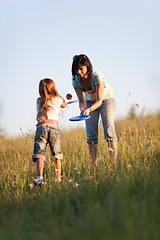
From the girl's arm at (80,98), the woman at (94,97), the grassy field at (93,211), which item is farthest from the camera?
the girl's arm at (80,98)

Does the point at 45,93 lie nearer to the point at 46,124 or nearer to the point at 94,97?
the point at 46,124

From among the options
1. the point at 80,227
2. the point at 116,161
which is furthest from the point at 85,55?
the point at 80,227

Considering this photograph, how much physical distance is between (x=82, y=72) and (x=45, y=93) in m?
0.61

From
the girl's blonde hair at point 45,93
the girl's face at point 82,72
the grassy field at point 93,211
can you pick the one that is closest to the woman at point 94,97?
the girl's face at point 82,72

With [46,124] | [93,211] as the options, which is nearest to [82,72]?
[46,124]

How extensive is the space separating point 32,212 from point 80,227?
2.76ft

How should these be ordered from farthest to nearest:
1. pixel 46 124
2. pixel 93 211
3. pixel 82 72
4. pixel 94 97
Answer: pixel 94 97 → pixel 82 72 → pixel 46 124 → pixel 93 211

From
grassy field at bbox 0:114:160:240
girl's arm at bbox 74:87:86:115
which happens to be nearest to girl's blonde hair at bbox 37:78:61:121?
girl's arm at bbox 74:87:86:115

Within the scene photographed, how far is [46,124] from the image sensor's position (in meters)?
3.76

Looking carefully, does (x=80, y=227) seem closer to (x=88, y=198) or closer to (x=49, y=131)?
(x=88, y=198)

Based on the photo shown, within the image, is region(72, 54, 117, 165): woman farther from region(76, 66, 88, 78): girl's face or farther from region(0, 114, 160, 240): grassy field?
region(0, 114, 160, 240): grassy field

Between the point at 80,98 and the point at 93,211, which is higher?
the point at 80,98

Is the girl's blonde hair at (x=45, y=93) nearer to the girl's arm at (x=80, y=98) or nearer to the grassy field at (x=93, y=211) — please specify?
the girl's arm at (x=80, y=98)

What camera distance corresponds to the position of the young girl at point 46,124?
3.76 metres
